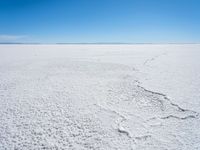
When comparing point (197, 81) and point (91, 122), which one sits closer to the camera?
point (91, 122)

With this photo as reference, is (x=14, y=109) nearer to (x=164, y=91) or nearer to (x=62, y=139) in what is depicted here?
(x=62, y=139)

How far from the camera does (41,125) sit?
1.43 m

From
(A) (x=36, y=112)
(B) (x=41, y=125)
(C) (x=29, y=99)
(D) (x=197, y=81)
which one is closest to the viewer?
(B) (x=41, y=125)

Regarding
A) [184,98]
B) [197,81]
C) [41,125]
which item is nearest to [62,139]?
[41,125]

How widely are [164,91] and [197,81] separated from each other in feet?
3.67

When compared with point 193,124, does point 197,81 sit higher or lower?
higher

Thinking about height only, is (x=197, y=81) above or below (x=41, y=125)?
above

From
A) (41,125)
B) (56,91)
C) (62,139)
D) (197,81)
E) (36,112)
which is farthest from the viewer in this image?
(197,81)

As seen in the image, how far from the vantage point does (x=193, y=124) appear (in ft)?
4.91

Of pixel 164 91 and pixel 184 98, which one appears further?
pixel 164 91

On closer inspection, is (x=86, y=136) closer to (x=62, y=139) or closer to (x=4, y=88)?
(x=62, y=139)

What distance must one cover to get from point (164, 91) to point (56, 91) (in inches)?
68.4

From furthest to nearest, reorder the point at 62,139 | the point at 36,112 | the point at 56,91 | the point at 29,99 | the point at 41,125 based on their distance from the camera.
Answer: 1. the point at 56,91
2. the point at 29,99
3. the point at 36,112
4. the point at 41,125
5. the point at 62,139

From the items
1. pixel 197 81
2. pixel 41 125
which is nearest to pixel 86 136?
pixel 41 125
